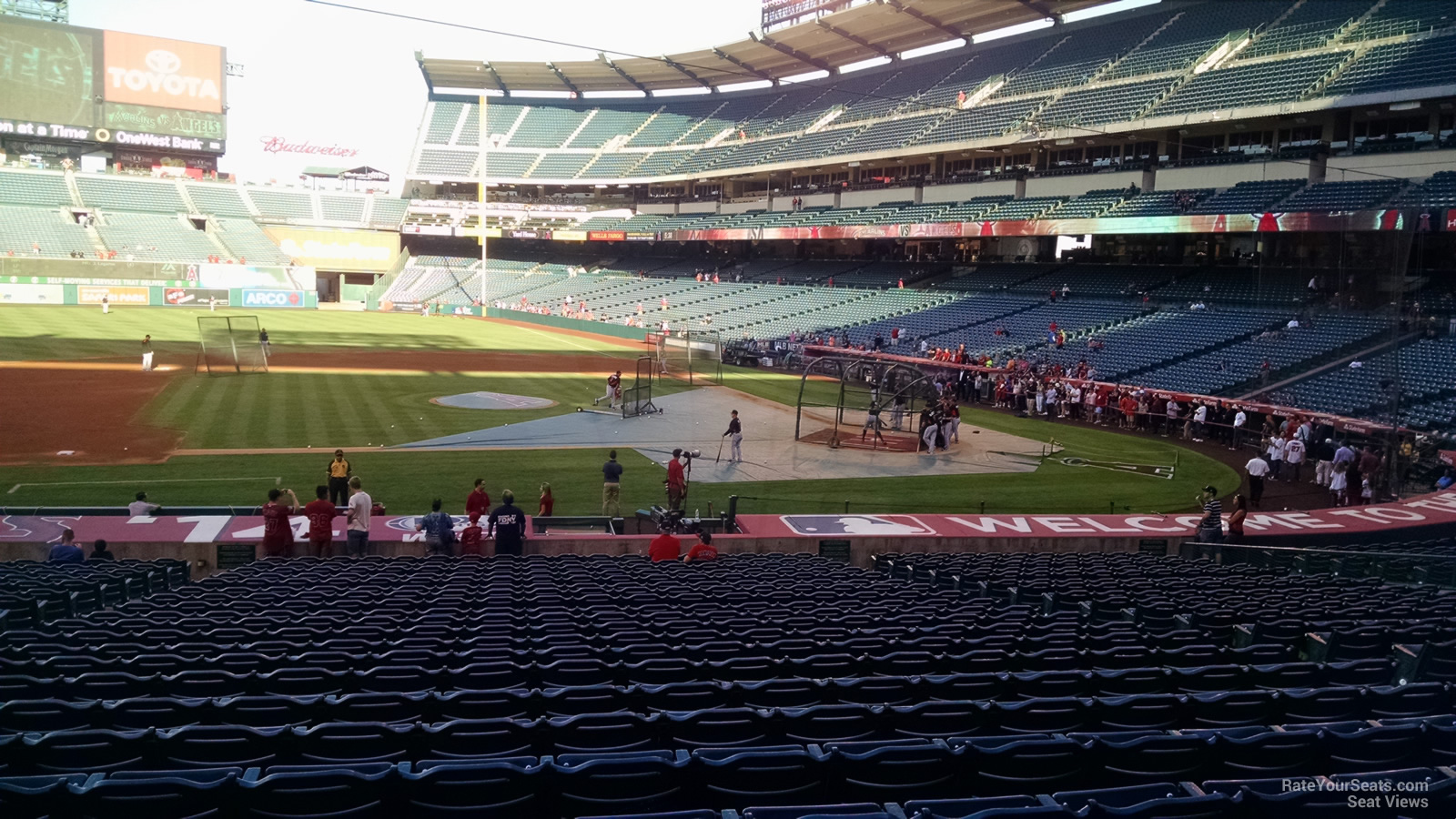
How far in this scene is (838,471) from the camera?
24.8 metres

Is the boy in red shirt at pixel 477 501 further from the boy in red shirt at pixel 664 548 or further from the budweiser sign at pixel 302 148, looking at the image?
the budweiser sign at pixel 302 148

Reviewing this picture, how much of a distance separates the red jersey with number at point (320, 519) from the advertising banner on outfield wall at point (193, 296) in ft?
209

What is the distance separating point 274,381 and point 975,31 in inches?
Answer: 2010

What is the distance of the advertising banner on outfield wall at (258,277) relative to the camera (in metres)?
70.2

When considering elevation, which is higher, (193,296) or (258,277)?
(258,277)

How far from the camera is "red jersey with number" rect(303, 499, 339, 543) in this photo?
14242 millimetres

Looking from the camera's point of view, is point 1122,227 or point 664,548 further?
point 1122,227

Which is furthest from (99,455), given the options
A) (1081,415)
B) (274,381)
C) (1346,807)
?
(1081,415)

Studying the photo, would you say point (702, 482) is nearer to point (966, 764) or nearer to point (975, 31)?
point (966, 764)

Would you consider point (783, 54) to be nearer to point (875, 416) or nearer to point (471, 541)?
point (875, 416)

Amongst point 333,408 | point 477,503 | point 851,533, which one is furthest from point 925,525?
point 333,408

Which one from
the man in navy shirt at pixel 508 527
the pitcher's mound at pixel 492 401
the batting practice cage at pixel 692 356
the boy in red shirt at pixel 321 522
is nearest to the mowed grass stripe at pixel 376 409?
the pitcher's mound at pixel 492 401
